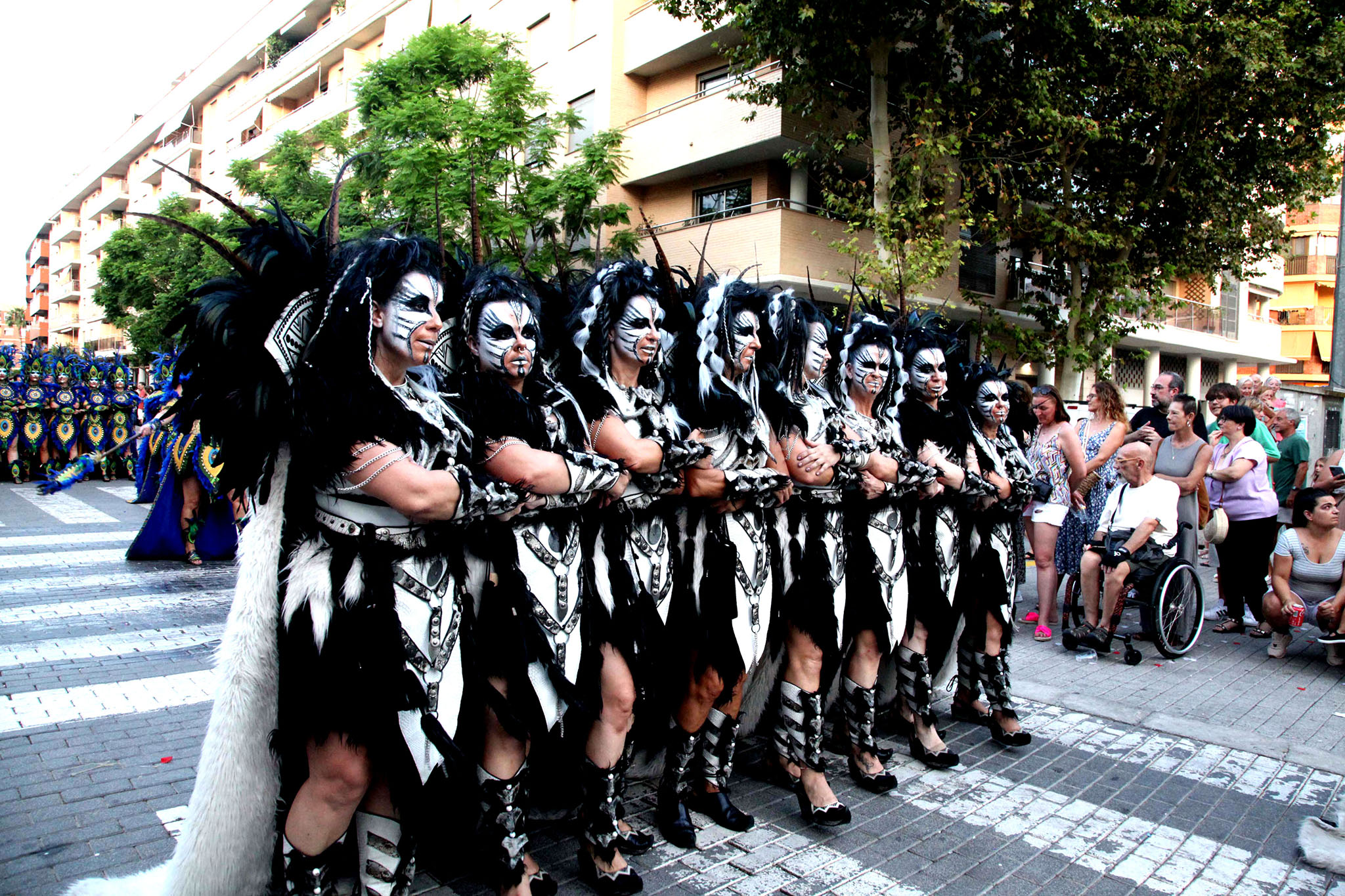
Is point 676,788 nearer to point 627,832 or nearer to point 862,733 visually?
point 627,832

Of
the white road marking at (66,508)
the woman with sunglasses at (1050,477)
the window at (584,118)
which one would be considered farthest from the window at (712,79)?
the white road marking at (66,508)

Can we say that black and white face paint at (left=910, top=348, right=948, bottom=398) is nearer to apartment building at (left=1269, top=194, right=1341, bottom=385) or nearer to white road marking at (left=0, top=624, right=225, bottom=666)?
white road marking at (left=0, top=624, right=225, bottom=666)

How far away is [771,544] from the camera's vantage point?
359 centimetres

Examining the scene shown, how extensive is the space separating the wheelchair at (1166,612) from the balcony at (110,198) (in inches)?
2475

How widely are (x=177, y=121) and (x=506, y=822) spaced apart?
53723mm

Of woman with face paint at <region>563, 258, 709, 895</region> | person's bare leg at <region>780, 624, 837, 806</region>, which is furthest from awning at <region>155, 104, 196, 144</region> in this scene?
person's bare leg at <region>780, 624, 837, 806</region>

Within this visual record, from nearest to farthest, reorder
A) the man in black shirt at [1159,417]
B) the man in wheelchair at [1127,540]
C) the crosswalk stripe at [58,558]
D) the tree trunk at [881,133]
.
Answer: the man in wheelchair at [1127,540], the man in black shirt at [1159,417], the crosswalk stripe at [58,558], the tree trunk at [881,133]

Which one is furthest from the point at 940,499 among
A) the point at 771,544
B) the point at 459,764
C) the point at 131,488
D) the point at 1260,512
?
the point at 131,488

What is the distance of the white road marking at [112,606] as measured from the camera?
6.20m

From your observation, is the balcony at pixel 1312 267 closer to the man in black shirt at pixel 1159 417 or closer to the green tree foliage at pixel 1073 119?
the green tree foliage at pixel 1073 119

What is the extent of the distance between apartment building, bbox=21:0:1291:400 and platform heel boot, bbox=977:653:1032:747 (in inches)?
143

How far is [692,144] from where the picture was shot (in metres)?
17.3

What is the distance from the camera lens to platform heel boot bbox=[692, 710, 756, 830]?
3418 millimetres

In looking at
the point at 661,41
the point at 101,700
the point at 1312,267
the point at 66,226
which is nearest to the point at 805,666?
the point at 101,700
